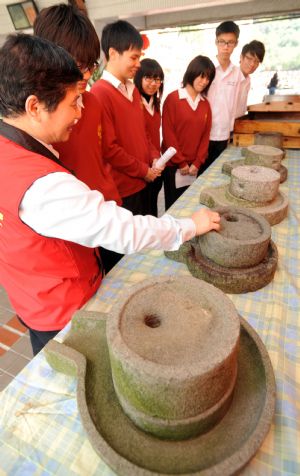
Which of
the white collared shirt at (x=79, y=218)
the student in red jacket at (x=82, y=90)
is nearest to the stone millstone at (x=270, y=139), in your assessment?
the student in red jacket at (x=82, y=90)

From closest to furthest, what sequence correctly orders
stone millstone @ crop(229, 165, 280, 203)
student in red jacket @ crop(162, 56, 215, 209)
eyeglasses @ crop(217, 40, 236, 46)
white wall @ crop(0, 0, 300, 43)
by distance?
stone millstone @ crop(229, 165, 280, 203) → student in red jacket @ crop(162, 56, 215, 209) → eyeglasses @ crop(217, 40, 236, 46) → white wall @ crop(0, 0, 300, 43)

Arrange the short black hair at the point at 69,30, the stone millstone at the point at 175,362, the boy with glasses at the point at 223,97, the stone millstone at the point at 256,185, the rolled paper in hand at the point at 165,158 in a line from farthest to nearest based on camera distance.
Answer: the boy with glasses at the point at 223,97, the rolled paper in hand at the point at 165,158, the stone millstone at the point at 256,185, the short black hair at the point at 69,30, the stone millstone at the point at 175,362

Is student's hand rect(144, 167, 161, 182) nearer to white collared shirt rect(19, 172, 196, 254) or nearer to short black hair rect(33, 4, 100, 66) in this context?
short black hair rect(33, 4, 100, 66)

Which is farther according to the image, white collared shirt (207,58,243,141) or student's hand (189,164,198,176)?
white collared shirt (207,58,243,141)

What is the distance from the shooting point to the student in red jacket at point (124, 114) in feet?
6.19

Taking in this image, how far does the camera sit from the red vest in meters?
0.83

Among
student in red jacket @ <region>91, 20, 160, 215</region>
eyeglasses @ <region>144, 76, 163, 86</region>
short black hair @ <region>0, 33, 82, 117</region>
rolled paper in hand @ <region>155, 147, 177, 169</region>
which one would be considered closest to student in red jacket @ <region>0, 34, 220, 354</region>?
short black hair @ <region>0, 33, 82, 117</region>

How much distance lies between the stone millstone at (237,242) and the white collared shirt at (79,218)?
28 centimetres

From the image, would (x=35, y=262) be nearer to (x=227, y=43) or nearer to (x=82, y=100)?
(x=82, y=100)

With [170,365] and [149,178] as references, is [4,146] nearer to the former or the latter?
[170,365]

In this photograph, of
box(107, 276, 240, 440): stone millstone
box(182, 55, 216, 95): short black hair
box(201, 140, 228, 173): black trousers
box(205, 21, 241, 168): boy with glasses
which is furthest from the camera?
box(201, 140, 228, 173): black trousers

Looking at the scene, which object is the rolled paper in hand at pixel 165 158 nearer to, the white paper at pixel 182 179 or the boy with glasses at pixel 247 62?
the white paper at pixel 182 179

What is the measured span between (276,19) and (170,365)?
Result: 5.36 meters

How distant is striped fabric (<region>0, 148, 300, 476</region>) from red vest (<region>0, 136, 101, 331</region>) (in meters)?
0.10
